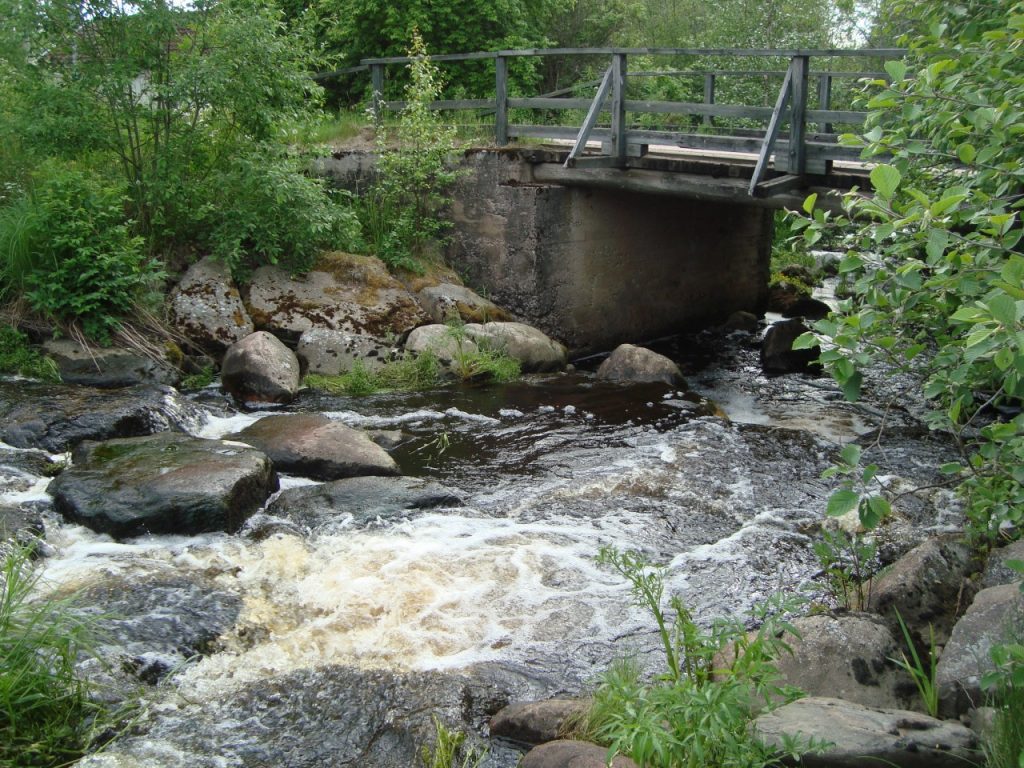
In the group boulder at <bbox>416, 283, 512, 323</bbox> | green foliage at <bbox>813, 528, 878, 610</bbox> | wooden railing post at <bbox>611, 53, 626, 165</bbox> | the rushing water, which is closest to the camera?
the rushing water

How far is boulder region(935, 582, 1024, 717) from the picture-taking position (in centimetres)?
436

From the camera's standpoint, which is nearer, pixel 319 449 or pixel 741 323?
pixel 319 449

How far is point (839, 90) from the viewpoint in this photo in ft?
62.6

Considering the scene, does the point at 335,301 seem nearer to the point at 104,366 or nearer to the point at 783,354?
the point at 104,366

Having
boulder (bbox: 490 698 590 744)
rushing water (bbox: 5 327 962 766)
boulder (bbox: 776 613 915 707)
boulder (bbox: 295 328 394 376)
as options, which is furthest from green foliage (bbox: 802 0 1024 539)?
boulder (bbox: 295 328 394 376)

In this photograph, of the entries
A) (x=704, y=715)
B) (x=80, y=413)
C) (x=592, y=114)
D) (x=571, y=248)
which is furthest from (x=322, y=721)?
(x=571, y=248)

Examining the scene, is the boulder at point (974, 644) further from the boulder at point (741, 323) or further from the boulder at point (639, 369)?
the boulder at point (741, 323)

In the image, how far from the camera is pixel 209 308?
11.2 meters

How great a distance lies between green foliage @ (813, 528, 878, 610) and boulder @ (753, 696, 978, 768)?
3.99 feet

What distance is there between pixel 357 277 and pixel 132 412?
12.9 feet

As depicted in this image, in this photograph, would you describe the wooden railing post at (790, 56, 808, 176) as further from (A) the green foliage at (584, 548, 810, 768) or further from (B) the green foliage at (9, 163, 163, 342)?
(B) the green foliage at (9, 163, 163, 342)

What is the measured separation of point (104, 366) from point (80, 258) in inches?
47.4

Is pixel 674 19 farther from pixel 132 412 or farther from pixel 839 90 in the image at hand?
pixel 132 412

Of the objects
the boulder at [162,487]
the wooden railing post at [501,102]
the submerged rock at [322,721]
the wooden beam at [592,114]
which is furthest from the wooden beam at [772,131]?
the submerged rock at [322,721]
